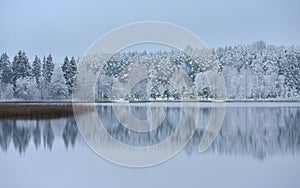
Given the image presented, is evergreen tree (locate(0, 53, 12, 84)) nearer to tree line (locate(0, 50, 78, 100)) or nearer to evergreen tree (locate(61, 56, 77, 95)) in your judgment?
tree line (locate(0, 50, 78, 100))

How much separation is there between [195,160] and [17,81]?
133 feet

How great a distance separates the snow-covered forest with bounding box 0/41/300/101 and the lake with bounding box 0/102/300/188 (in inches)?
1225

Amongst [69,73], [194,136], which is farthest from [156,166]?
[69,73]

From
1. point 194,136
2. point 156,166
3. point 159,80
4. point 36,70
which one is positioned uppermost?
point 36,70

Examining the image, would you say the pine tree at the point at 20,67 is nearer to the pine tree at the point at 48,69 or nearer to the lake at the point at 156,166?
the pine tree at the point at 48,69

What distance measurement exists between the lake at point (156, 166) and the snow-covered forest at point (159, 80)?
31.1 meters

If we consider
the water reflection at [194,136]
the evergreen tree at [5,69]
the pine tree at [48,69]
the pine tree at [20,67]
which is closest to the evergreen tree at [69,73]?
the pine tree at [48,69]

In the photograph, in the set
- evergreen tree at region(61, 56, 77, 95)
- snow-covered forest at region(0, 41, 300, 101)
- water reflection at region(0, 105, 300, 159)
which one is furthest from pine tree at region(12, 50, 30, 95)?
water reflection at region(0, 105, 300, 159)

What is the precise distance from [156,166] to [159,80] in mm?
40370

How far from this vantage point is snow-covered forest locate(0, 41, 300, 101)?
157 feet

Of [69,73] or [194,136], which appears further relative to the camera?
[69,73]

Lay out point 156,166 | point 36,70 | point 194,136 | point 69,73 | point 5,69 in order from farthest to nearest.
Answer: point 36,70 → point 5,69 → point 69,73 → point 194,136 → point 156,166

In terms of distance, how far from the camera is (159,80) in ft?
167

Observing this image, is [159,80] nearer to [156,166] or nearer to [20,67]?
[20,67]
